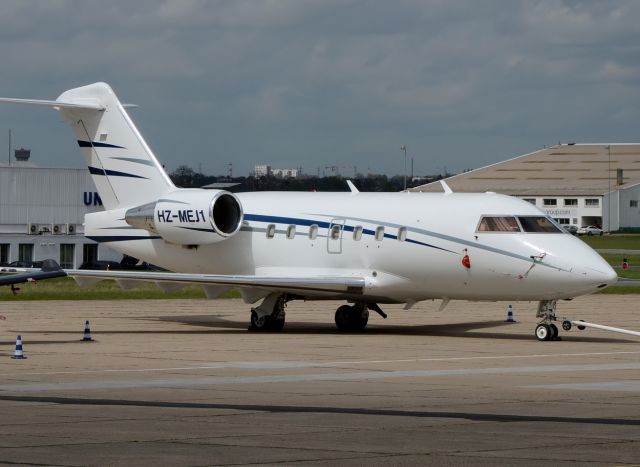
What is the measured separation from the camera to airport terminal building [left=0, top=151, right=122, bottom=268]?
86.8 meters

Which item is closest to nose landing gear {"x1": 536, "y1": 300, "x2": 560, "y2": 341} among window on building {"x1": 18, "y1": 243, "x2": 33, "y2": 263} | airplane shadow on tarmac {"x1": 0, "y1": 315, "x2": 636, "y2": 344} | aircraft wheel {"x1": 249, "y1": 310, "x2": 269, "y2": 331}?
airplane shadow on tarmac {"x1": 0, "y1": 315, "x2": 636, "y2": 344}

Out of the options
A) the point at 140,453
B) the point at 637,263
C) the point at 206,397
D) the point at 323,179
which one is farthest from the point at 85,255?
the point at 140,453

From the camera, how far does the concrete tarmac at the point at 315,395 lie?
1431 centimetres

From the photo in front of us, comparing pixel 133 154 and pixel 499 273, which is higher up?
pixel 133 154

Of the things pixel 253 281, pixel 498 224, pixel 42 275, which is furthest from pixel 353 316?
pixel 42 275

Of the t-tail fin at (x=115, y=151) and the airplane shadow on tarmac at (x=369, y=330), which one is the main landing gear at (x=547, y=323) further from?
the t-tail fin at (x=115, y=151)

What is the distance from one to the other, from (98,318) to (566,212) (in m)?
123

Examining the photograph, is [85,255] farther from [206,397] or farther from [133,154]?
[206,397]

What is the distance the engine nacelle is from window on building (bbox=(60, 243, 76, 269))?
177 feet

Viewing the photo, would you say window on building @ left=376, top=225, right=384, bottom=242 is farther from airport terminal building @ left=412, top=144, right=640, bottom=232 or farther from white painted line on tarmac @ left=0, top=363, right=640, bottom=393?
airport terminal building @ left=412, top=144, right=640, bottom=232

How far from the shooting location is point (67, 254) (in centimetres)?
8875

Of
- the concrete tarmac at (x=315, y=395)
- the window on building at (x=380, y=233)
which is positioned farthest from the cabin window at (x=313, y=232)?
the concrete tarmac at (x=315, y=395)

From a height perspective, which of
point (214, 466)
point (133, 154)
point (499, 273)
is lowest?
point (214, 466)

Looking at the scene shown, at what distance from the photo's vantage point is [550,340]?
102 feet
